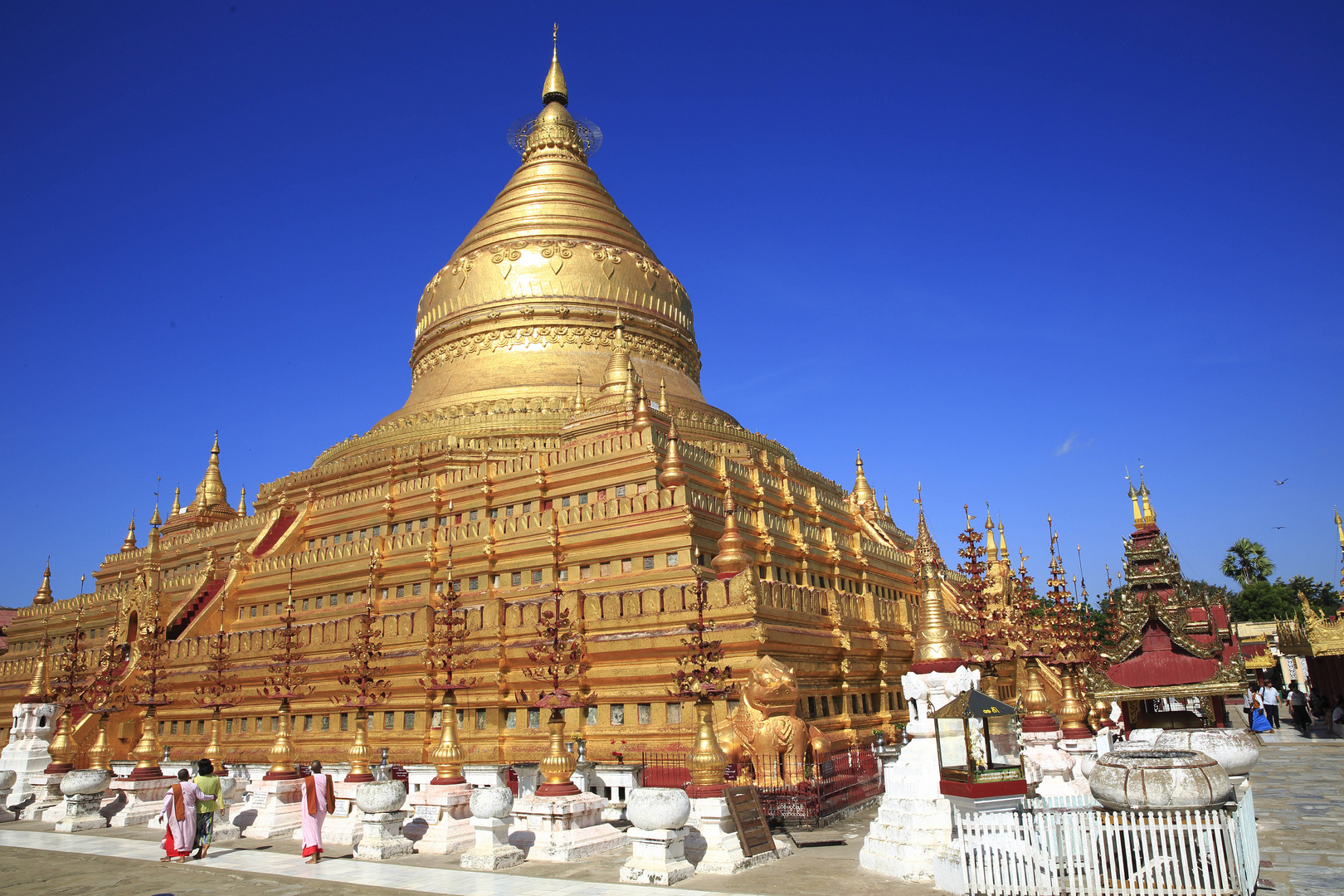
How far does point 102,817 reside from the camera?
19.3m

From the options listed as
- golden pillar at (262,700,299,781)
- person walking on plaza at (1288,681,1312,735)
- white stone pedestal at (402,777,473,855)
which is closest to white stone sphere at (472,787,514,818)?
white stone pedestal at (402,777,473,855)

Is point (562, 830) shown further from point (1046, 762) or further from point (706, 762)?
point (1046, 762)

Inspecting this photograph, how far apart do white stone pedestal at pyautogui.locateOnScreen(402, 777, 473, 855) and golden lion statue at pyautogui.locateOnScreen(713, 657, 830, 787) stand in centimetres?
481

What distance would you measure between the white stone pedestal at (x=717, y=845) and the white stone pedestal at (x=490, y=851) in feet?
8.39

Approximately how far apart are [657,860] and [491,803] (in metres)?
2.93

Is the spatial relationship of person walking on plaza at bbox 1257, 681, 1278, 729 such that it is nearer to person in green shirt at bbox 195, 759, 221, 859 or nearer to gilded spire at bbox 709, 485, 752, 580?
gilded spire at bbox 709, 485, 752, 580

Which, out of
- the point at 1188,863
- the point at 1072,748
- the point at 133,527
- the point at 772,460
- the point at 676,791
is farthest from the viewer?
the point at 133,527

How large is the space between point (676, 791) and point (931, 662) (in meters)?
4.40

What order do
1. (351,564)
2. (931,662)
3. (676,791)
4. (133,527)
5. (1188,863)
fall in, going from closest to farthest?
(1188,863), (676,791), (931,662), (351,564), (133,527)

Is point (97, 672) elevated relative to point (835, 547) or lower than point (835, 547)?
lower

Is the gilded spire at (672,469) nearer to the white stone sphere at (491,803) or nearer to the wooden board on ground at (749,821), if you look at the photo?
the white stone sphere at (491,803)

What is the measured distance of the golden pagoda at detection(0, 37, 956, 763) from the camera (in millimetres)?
21891

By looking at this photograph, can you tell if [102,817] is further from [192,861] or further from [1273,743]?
[1273,743]

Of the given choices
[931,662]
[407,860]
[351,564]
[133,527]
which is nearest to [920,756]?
[931,662]
